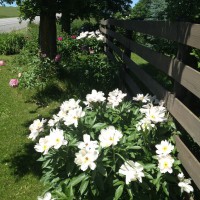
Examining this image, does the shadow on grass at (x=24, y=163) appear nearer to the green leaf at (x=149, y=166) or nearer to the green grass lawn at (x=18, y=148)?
the green grass lawn at (x=18, y=148)

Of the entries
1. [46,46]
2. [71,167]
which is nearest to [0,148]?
[71,167]

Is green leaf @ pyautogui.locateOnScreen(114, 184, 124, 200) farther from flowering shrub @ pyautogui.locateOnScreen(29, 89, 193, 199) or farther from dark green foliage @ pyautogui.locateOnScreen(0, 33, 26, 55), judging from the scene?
dark green foliage @ pyautogui.locateOnScreen(0, 33, 26, 55)

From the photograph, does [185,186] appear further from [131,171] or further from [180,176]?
[131,171]

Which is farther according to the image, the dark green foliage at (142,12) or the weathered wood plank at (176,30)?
the dark green foliage at (142,12)

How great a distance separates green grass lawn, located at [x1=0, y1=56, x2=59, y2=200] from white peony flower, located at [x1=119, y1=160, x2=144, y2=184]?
1.61m

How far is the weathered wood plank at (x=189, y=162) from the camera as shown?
9.63ft

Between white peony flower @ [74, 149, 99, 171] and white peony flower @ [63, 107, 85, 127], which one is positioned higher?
white peony flower @ [63, 107, 85, 127]

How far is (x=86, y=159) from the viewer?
8.64 feet

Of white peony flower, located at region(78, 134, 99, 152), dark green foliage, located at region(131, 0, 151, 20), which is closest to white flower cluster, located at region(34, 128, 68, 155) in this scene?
white peony flower, located at region(78, 134, 99, 152)

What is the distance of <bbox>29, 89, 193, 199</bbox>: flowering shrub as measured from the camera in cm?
269

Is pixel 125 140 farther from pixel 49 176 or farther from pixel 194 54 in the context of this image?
pixel 194 54

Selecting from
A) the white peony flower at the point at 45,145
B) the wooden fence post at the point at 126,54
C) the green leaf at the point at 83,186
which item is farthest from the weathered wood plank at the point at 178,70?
the wooden fence post at the point at 126,54

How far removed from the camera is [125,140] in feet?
9.82

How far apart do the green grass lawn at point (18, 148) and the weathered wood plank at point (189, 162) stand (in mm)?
A: 1691
